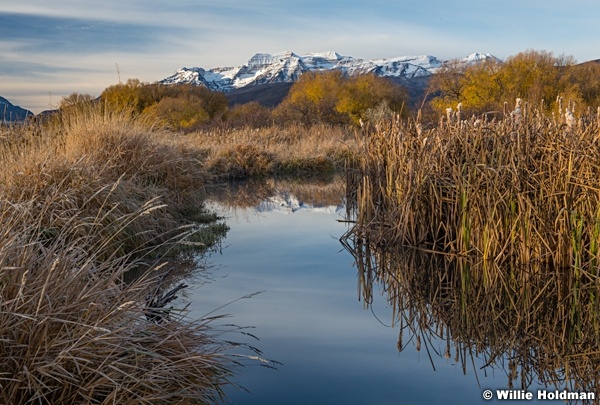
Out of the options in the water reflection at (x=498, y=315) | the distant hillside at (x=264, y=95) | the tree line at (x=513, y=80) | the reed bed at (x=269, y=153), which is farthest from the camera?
the distant hillside at (x=264, y=95)

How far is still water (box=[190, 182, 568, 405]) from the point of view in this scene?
351 centimetres

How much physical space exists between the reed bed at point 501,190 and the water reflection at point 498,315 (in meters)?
0.21

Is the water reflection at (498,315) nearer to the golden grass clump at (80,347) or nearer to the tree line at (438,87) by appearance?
the golden grass clump at (80,347)

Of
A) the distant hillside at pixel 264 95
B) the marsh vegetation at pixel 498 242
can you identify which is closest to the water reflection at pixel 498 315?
the marsh vegetation at pixel 498 242

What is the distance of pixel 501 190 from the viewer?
5781 mm

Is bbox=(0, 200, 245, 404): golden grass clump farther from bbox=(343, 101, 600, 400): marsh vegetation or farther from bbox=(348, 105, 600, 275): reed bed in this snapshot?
bbox=(348, 105, 600, 275): reed bed

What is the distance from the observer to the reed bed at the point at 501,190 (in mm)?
5418

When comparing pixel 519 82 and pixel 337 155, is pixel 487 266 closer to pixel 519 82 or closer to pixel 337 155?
pixel 337 155

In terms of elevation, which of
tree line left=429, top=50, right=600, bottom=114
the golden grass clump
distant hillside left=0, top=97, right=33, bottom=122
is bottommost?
the golden grass clump

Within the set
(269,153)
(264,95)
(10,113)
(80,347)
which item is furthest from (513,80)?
(264,95)

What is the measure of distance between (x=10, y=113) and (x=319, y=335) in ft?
17.9

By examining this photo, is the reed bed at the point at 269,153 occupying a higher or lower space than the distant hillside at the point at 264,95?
lower

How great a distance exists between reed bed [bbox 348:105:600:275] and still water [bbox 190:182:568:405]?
3.11ft

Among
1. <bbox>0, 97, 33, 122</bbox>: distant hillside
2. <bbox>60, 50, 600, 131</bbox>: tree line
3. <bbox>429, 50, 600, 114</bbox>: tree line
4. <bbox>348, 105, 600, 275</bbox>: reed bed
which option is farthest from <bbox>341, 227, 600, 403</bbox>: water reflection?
<bbox>429, 50, 600, 114</bbox>: tree line
